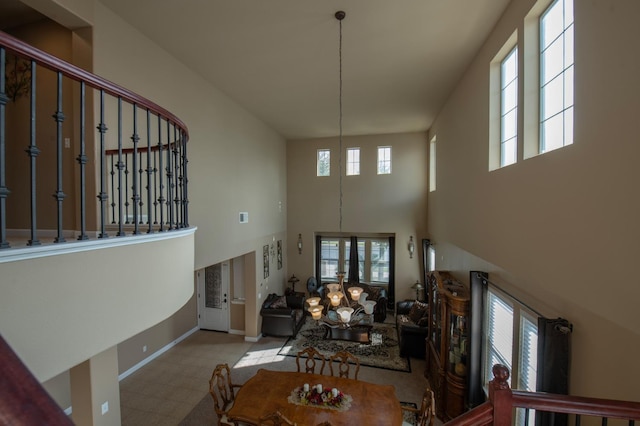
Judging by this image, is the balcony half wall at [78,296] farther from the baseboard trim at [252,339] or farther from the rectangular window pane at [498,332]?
the baseboard trim at [252,339]

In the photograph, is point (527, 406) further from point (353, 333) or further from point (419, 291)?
point (419, 291)

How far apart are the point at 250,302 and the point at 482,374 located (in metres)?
5.22

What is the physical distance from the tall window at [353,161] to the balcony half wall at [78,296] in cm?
750

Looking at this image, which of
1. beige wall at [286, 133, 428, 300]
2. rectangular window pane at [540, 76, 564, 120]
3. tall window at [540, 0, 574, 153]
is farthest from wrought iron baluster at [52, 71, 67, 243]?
beige wall at [286, 133, 428, 300]

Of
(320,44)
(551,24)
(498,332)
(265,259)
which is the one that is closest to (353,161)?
(265,259)

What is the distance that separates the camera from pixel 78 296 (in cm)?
156

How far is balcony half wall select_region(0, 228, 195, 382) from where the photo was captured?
1321mm

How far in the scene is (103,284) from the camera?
169cm

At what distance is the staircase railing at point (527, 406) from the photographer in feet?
4.13

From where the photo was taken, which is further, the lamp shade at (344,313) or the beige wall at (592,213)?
the lamp shade at (344,313)

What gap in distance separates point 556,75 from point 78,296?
381cm

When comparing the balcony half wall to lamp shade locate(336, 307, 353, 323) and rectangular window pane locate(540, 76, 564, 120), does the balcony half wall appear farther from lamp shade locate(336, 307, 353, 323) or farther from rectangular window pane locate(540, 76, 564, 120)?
rectangular window pane locate(540, 76, 564, 120)

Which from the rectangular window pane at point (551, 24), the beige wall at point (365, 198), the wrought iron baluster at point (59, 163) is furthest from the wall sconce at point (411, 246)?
the wrought iron baluster at point (59, 163)

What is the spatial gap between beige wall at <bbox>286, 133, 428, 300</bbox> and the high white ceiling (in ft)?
8.76
